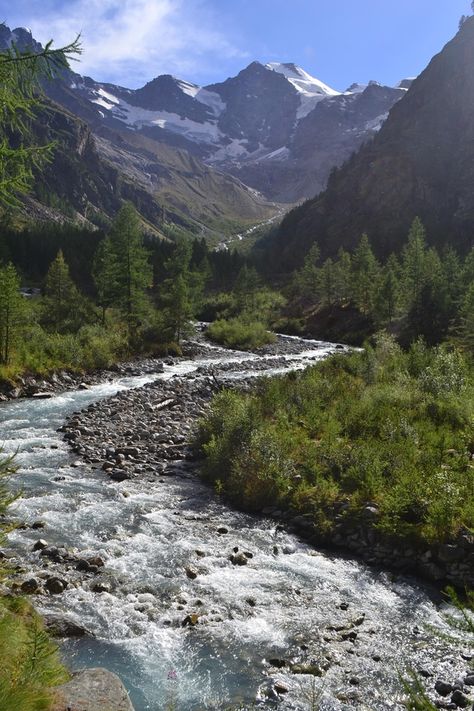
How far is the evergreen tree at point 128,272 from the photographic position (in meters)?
46.3

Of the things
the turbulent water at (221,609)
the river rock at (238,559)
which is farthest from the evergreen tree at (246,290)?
the river rock at (238,559)

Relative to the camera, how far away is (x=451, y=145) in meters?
142

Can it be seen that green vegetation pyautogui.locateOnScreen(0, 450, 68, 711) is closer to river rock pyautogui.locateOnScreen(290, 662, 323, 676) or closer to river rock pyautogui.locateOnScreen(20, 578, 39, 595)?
river rock pyautogui.locateOnScreen(20, 578, 39, 595)

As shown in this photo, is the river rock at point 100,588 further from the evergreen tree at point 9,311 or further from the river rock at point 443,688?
the evergreen tree at point 9,311

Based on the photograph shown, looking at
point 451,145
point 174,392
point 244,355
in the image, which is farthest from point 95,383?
point 451,145

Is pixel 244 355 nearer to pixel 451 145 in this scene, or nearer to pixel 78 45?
pixel 78 45

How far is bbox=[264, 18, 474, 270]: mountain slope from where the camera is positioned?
428 ft

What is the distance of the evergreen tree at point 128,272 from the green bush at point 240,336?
1185 cm

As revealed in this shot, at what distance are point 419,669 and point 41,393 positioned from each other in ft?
76.7

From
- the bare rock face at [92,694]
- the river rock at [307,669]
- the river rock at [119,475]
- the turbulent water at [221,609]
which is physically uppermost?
the bare rock face at [92,694]

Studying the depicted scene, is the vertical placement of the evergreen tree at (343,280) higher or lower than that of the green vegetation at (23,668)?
higher

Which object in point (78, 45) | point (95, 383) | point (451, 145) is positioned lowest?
point (95, 383)

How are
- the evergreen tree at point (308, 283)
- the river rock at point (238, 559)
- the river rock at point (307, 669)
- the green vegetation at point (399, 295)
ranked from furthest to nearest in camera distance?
the evergreen tree at point (308, 283) → the green vegetation at point (399, 295) → the river rock at point (238, 559) → the river rock at point (307, 669)

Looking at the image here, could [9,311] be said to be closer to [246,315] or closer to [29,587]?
[29,587]
